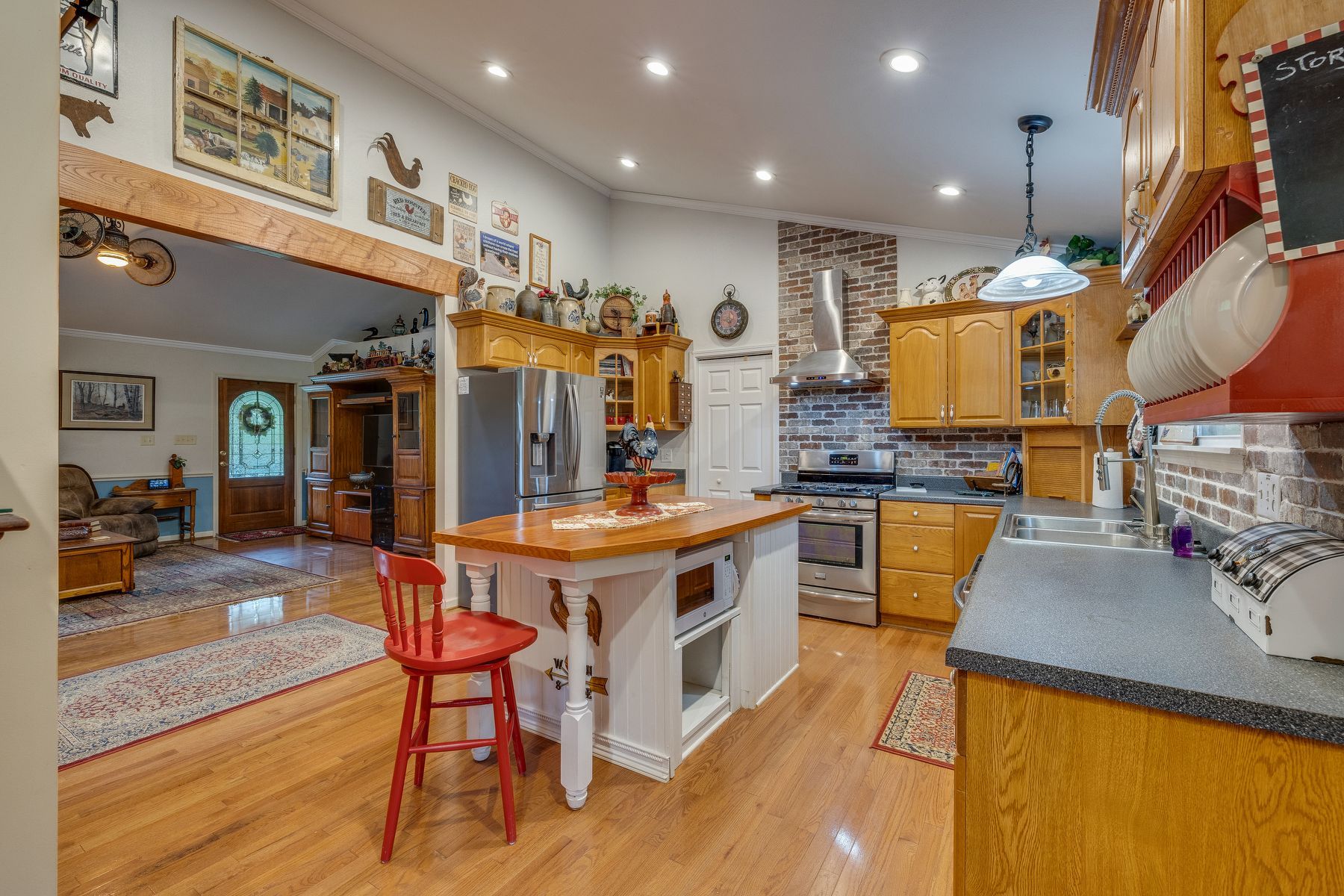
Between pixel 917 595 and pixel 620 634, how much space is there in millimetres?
2355

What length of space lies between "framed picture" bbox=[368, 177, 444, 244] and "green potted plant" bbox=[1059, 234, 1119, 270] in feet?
13.2

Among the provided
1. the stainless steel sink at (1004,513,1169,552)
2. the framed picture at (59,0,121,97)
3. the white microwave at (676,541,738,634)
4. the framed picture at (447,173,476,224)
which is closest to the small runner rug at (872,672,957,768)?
the stainless steel sink at (1004,513,1169,552)

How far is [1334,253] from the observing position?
74 centimetres

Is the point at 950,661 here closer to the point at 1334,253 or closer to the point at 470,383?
the point at 1334,253

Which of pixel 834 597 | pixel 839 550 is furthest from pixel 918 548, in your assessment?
pixel 834 597

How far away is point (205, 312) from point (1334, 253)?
8.88m

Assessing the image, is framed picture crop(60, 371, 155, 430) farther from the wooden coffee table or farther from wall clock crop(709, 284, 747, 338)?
wall clock crop(709, 284, 747, 338)

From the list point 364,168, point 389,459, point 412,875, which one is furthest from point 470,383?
point 389,459

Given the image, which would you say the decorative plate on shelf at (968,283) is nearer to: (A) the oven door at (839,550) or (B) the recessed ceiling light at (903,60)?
(A) the oven door at (839,550)

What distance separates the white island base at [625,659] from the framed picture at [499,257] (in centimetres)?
289

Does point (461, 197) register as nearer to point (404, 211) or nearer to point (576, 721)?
point (404, 211)

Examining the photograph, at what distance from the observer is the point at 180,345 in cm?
732

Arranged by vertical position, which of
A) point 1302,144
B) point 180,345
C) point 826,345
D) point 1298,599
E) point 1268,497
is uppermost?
point 180,345

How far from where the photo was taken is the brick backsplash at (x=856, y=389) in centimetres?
423
